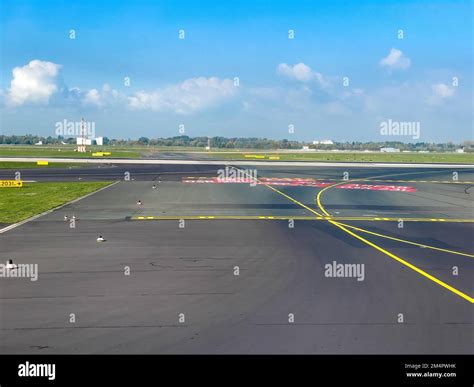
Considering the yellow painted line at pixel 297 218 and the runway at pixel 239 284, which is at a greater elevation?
the yellow painted line at pixel 297 218

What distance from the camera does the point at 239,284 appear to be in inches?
605

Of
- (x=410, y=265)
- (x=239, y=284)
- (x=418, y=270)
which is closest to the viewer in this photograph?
(x=239, y=284)

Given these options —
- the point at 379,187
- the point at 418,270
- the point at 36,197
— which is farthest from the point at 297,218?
the point at 379,187

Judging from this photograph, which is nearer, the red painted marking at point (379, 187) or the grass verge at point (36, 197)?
the grass verge at point (36, 197)

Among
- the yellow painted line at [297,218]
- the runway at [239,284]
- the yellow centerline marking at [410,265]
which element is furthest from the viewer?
the yellow painted line at [297,218]

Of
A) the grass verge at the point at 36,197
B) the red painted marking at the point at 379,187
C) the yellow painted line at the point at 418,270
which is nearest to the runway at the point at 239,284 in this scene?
the yellow painted line at the point at 418,270

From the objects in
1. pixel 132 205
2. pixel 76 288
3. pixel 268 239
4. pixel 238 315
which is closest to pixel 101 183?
pixel 132 205

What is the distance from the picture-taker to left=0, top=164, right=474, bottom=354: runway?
10.9 meters

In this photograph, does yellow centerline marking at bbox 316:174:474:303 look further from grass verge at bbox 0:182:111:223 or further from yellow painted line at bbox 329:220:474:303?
grass verge at bbox 0:182:111:223

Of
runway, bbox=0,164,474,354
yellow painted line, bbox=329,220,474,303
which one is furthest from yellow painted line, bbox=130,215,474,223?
yellow painted line, bbox=329,220,474,303

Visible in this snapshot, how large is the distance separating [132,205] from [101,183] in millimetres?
19853

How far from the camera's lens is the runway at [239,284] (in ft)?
35.8

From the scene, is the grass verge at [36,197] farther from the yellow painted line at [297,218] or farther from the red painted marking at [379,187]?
the red painted marking at [379,187]

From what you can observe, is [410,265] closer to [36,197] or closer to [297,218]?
[297,218]
